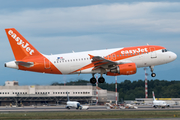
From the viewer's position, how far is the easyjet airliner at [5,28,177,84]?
215ft

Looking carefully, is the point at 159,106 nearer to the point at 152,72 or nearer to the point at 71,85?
the point at 152,72

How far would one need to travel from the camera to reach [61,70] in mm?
66250

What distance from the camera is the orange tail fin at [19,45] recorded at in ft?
219

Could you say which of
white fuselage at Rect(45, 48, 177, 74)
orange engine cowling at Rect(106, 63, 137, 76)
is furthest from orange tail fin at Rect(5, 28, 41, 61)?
orange engine cowling at Rect(106, 63, 137, 76)

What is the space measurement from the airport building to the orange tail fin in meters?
104

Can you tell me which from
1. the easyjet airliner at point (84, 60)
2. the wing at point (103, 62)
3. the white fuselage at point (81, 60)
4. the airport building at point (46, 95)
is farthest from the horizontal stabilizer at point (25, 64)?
the airport building at point (46, 95)

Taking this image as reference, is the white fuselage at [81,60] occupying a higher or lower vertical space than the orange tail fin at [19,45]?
lower

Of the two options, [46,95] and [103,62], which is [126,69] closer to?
[103,62]

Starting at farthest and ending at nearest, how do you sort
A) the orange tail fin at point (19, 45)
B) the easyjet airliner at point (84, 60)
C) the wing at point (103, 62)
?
the orange tail fin at point (19, 45) < the easyjet airliner at point (84, 60) < the wing at point (103, 62)

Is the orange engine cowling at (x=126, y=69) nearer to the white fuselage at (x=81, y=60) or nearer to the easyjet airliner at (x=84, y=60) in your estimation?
the easyjet airliner at (x=84, y=60)

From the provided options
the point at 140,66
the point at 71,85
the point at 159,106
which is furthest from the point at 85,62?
the point at 71,85

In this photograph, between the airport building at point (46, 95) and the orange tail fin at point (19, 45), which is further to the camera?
the airport building at point (46, 95)

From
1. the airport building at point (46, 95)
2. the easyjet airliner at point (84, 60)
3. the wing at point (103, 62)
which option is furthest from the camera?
the airport building at point (46, 95)

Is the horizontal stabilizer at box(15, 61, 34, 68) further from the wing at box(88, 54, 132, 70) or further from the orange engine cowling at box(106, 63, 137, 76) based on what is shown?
the orange engine cowling at box(106, 63, 137, 76)
